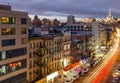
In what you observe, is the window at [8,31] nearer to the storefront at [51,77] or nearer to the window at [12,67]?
the window at [12,67]

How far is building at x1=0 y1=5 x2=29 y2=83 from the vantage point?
6256 cm

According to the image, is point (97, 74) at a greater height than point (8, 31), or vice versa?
point (8, 31)

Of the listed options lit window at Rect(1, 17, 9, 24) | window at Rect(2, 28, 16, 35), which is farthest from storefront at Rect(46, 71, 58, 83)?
lit window at Rect(1, 17, 9, 24)

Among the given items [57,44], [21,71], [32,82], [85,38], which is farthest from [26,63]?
[85,38]

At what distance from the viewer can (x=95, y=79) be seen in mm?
100750

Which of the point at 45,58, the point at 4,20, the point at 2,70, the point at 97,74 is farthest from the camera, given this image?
the point at 97,74

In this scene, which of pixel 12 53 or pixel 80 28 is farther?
pixel 80 28

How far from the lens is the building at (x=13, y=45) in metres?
62.6

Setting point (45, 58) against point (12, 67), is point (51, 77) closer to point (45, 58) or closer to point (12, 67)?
point (45, 58)

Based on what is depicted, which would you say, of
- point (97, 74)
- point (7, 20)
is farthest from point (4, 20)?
point (97, 74)

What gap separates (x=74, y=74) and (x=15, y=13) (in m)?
44.8

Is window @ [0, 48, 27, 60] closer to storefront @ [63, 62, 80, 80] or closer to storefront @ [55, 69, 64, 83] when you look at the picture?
storefront @ [55, 69, 64, 83]

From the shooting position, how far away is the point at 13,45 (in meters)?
66.0

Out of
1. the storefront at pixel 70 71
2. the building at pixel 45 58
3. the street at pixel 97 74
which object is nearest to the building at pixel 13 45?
the building at pixel 45 58
